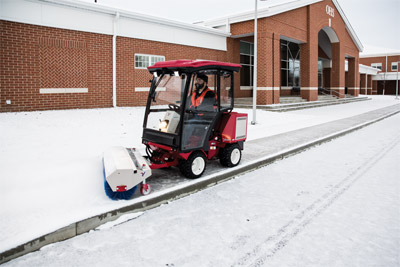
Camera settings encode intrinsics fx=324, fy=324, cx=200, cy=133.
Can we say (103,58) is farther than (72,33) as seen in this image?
Yes

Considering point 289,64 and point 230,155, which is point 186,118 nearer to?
point 230,155

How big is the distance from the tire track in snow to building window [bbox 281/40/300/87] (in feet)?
73.6

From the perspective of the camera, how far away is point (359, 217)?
420cm

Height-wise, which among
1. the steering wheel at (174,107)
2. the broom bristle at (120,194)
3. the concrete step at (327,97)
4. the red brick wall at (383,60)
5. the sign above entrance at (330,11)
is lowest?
the broom bristle at (120,194)

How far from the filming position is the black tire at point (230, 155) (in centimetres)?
631

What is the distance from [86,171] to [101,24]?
34.4 feet

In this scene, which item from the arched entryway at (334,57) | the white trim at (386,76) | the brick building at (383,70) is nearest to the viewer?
the arched entryway at (334,57)

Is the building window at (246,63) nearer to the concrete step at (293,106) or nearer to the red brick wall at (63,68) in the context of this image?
the concrete step at (293,106)

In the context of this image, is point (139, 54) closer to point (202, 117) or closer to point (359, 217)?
point (202, 117)

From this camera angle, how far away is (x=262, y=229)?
387 centimetres

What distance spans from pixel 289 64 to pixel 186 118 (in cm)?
2494

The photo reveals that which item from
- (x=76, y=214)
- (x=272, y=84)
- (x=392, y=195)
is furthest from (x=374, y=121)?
(x=76, y=214)

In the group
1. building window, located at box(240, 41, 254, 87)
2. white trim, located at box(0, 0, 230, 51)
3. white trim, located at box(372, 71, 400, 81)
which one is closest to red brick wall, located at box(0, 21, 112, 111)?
white trim, located at box(0, 0, 230, 51)

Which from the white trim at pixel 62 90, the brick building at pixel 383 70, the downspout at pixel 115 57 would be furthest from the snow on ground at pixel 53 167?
the brick building at pixel 383 70
